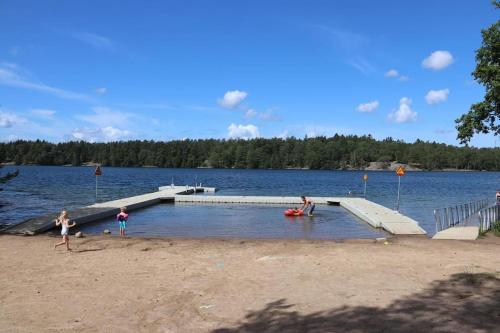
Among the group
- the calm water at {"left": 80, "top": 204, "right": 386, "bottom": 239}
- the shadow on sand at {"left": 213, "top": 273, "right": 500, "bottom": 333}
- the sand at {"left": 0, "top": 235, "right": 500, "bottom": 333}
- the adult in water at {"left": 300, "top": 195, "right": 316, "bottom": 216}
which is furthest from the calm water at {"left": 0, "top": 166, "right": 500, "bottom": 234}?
the shadow on sand at {"left": 213, "top": 273, "right": 500, "bottom": 333}

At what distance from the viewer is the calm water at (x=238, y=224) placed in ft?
74.9

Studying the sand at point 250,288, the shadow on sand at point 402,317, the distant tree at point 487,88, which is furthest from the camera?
the distant tree at point 487,88

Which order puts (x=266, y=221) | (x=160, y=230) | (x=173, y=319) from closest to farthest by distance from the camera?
(x=173, y=319) → (x=160, y=230) → (x=266, y=221)

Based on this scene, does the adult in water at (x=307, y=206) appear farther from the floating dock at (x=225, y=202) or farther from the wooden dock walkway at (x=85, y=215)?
the wooden dock walkway at (x=85, y=215)

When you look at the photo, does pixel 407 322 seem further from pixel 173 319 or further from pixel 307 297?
pixel 173 319

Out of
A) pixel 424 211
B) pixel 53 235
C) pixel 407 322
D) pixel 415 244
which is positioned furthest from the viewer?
pixel 424 211

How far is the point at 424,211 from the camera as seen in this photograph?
3647 centimetres

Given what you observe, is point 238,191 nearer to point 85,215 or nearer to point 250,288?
point 85,215

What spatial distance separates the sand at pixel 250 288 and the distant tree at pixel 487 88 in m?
6.66

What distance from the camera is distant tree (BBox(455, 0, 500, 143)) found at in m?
19.9

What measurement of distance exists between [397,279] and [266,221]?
16.5 meters

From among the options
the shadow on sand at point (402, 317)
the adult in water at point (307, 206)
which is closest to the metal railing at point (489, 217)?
the adult in water at point (307, 206)

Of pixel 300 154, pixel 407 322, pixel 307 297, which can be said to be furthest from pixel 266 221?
pixel 300 154

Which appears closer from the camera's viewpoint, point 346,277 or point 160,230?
point 346,277
